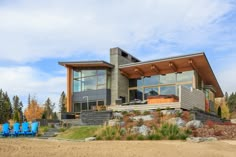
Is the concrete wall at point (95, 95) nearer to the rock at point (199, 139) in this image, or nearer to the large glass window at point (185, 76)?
the large glass window at point (185, 76)

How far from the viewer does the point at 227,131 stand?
1670 centimetres

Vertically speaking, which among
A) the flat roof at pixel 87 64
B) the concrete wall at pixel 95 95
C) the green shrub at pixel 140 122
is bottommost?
the green shrub at pixel 140 122

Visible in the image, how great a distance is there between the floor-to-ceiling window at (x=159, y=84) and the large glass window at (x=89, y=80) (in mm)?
2783

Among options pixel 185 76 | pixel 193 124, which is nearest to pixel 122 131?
pixel 193 124

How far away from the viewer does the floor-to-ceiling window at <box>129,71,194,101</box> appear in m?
27.3

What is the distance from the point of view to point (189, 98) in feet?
68.7

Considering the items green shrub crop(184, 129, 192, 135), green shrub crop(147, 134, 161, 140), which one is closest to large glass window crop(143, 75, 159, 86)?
green shrub crop(184, 129, 192, 135)

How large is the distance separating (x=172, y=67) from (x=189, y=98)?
6.87m

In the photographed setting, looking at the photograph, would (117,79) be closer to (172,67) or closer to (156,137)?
(172,67)

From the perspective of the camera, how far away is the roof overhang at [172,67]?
25781 mm

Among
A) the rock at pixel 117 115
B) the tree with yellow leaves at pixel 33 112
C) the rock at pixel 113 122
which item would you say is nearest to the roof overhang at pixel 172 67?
the rock at pixel 117 115

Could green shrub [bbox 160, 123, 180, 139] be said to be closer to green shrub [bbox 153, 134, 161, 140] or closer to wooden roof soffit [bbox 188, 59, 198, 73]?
green shrub [bbox 153, 134, 161, 140]

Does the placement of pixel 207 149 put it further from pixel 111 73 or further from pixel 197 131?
pixel 111 73

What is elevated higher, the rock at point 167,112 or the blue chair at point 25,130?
the rock at point 167,112
